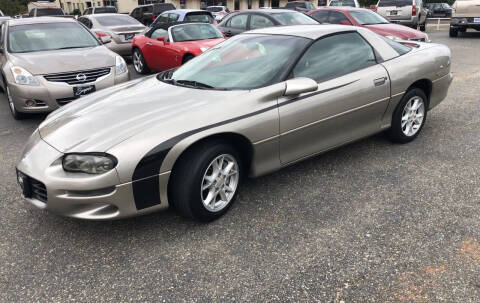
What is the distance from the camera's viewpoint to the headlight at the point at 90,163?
8.70ft

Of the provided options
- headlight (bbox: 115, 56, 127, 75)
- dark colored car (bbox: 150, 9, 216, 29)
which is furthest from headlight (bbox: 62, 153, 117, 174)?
dark colored car (bbox: 150, 9, 216, 29)

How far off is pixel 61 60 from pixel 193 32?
3473mm

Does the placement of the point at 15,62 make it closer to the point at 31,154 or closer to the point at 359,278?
the point at 31,154

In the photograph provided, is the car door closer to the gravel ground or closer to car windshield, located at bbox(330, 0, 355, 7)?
the gravel ground

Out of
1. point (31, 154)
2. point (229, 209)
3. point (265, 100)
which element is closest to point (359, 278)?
point (229, 209)

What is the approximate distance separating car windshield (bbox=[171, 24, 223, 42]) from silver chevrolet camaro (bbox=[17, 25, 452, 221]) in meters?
4.51

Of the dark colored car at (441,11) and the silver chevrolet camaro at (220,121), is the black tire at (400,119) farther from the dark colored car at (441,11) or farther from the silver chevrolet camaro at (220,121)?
the dark colored car at (441,11)

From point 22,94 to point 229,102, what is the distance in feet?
12.0

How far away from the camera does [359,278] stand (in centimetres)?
249

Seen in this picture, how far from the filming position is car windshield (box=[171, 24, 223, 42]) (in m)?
8.48

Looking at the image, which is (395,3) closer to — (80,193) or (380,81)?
(380,81)

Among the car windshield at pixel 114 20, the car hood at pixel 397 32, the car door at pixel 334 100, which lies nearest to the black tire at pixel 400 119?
the car door at pixel 334 100

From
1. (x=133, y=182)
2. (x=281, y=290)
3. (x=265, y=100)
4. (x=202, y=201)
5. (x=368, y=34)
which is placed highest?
(x=368, y=34)

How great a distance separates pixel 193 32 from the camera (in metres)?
8.63
